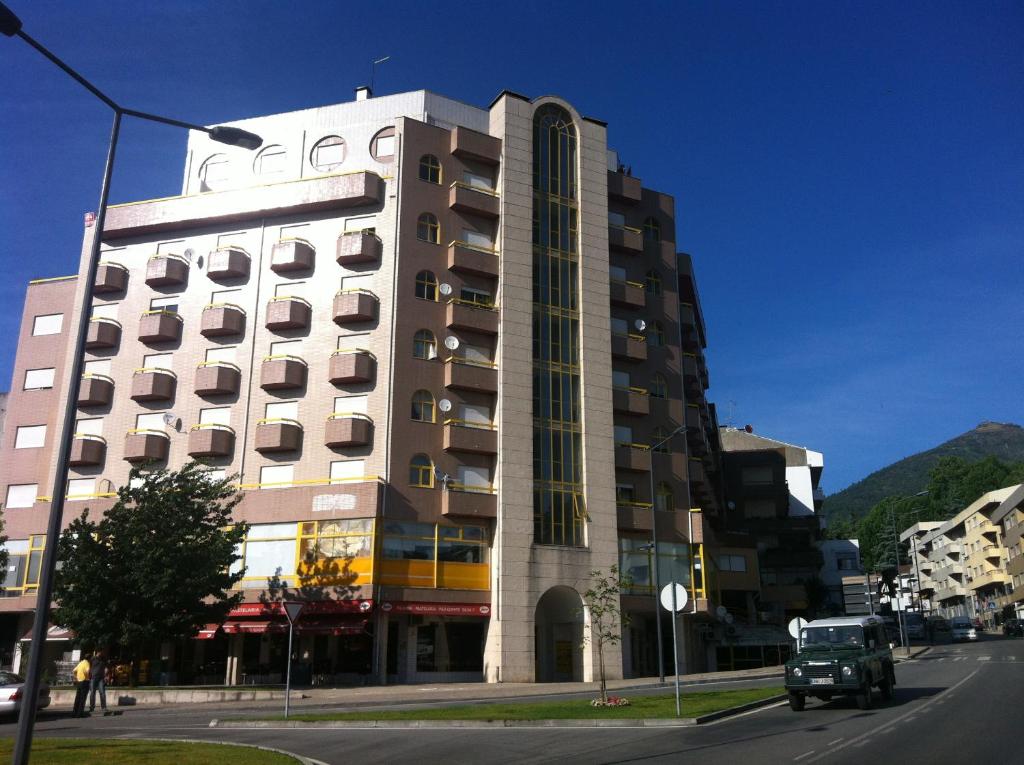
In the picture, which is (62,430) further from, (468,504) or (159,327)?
(159,327)

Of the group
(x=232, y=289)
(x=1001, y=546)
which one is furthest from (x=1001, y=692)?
(x=1001, y=546)

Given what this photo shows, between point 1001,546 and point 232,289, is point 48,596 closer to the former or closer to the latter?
point 232,289

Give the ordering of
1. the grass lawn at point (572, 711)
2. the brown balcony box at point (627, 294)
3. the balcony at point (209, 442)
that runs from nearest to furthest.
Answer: the grass lawn at point (572, 711) < the balcony at point (209, 442) < the brown balcony box at point (627, 294)

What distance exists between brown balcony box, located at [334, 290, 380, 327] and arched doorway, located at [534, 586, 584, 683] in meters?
18.0

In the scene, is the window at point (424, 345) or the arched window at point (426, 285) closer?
the window at point (424, 345)

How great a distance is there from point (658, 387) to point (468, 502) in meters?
17.3

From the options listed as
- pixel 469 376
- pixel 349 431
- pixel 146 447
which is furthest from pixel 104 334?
pixel 469 376

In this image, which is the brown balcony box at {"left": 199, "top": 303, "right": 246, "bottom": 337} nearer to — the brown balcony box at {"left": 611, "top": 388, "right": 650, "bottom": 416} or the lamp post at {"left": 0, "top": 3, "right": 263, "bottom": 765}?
the brown balcony box at {"left": 611, "top": 388, "right": 650, "bottom": 416}

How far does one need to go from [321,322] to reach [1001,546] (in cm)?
8649

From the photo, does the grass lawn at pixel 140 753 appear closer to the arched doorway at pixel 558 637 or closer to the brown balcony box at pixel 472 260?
the arched doorway at pixel 558 637

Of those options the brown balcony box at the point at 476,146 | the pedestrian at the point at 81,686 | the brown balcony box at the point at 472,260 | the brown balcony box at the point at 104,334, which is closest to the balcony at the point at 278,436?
the brown balcony box at the point at 104,334

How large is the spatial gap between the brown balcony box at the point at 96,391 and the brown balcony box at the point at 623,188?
32.7 metres

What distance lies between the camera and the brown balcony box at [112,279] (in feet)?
171

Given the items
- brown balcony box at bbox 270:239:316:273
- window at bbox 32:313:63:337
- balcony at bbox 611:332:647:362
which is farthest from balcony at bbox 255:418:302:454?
balcony at bbox 611:332:647:362
